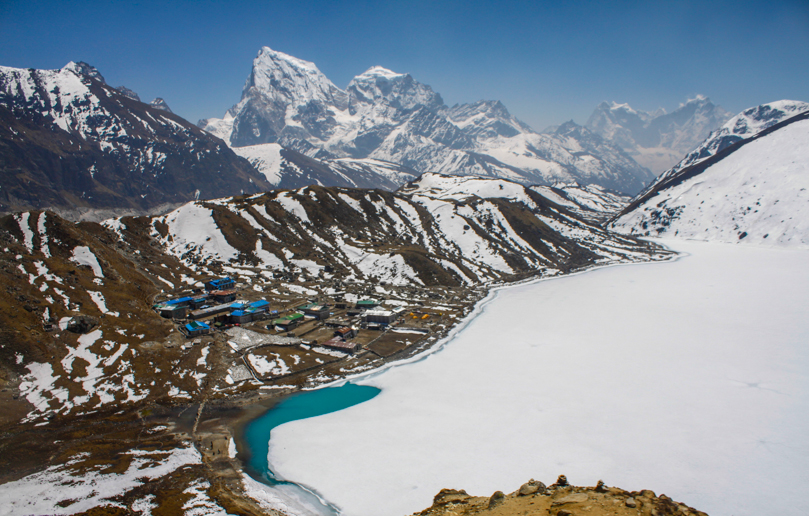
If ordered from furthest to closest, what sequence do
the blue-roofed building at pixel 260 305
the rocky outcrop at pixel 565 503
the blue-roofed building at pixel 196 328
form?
the blue-roofed building at pixel 260 305 → the blue-roofed building at pixel 196 328 → the rocky outcrop at pixel 565 503

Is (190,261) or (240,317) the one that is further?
(190,261)

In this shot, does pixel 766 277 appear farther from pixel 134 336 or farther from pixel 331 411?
pixel 134 336

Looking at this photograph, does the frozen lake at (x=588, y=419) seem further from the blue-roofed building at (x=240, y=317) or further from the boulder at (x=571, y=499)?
the blue-roofed building at (x=240, y=317)

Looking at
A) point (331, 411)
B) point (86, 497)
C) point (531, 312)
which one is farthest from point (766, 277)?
point (86, 497)

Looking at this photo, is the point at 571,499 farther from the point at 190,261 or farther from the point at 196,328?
the point at 190,261

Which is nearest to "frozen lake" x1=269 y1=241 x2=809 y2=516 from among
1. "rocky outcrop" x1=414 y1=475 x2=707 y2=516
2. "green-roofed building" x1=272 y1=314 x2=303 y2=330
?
"rocky outcrop" x1=414 y1=475 x2=707 y2=516

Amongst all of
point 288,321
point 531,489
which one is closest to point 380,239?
point 288,321

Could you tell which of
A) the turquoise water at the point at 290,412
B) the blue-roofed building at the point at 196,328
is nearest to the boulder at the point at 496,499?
the turquoise water at the point at 290,412
